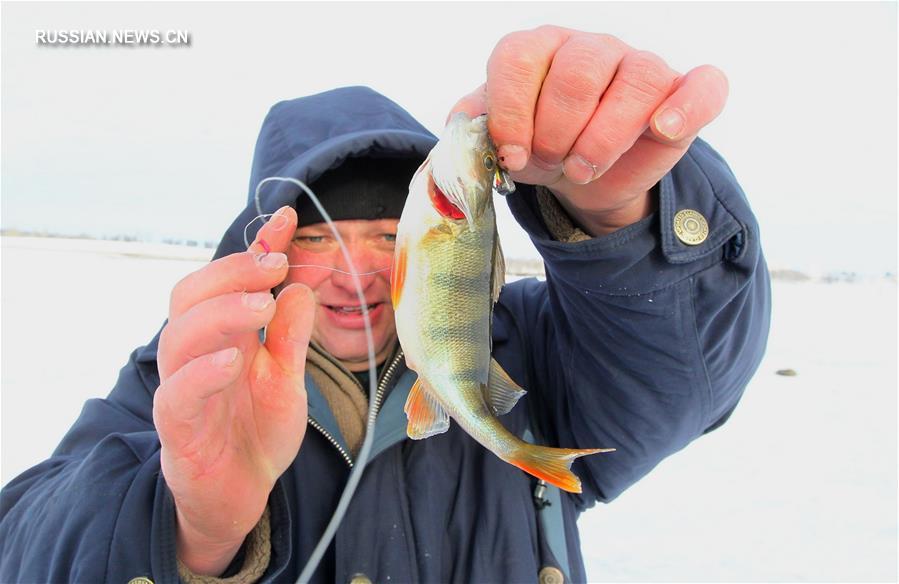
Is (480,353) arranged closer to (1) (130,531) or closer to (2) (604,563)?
(1) (130,531)

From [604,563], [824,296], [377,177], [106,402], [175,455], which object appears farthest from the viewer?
[824,296]

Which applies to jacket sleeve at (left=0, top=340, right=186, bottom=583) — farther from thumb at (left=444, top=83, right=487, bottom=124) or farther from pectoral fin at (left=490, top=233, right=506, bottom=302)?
thumb at (left=444, top=83, right=487, bottom=124)

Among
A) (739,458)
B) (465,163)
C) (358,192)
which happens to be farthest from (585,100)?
(739,458)

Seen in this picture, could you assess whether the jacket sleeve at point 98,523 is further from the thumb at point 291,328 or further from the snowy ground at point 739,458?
the snowy ground at point 739,458

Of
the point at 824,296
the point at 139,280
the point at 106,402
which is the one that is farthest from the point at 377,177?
the point at 824,296

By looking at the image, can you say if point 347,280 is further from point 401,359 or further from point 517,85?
point 517,85

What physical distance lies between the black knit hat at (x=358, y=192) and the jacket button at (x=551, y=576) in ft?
4.22

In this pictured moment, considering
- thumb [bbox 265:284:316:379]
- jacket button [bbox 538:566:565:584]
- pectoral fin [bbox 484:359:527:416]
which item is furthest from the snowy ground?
thumb [bbox 265:284:316:379]

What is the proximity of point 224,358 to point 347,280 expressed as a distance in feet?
3.45

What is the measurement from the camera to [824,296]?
21.7m

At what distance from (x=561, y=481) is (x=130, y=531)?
1.04m

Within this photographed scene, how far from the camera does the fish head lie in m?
1.39

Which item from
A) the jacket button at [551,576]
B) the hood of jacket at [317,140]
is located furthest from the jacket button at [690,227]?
the jacket button at [551,576]

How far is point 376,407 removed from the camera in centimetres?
216
